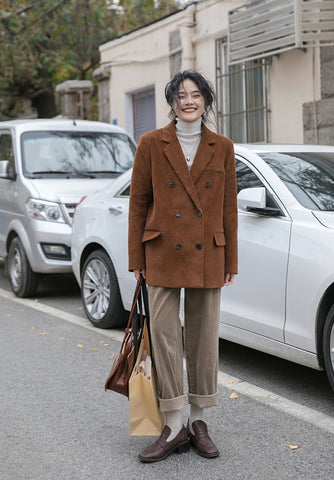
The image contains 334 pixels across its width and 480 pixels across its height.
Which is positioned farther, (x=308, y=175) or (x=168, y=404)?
(x=308, y=175)

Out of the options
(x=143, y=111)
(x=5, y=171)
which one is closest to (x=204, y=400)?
(x=5, y=171)

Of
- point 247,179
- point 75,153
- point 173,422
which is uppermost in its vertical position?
point 75,153

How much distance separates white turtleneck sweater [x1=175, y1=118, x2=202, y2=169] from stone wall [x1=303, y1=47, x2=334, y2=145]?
22.9ft

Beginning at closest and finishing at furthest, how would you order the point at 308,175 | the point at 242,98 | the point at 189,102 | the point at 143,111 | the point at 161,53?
1. the point at 189,102
2. the point at 308,175
3. the point at 242,98
4. the point at 161,53
5. the point at 143,111

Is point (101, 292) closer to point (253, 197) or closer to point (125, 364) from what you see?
point (253, 197)

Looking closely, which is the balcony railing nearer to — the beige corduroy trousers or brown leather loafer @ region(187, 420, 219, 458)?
the beige corduroy trousers

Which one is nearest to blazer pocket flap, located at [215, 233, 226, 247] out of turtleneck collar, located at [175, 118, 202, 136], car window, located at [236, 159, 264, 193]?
turtleneck collar, located at [175, 118, 202, 136]

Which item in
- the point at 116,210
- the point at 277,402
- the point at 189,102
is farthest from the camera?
the point at 116,210

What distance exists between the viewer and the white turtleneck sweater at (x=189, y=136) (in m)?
3.68

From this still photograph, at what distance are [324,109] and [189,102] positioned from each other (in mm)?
7260

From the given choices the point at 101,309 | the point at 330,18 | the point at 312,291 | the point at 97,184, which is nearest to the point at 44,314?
the point at 101,309

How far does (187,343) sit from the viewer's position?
3852 millimetres

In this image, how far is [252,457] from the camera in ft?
12.2

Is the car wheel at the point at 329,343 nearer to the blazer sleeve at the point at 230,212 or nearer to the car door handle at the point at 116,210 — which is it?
the blazer sleeve at the point at 230,212
